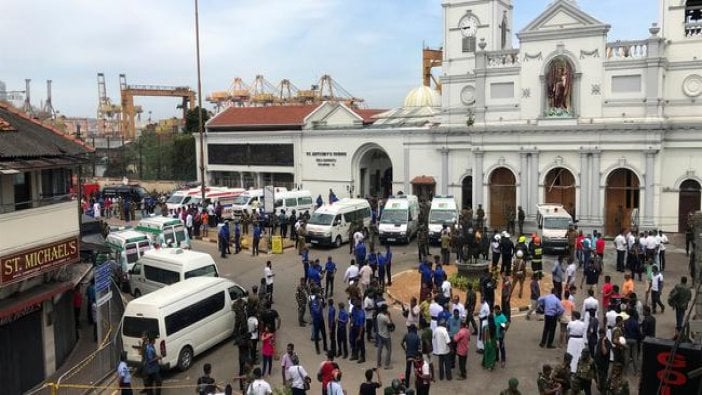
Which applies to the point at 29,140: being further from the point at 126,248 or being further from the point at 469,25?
the point at 469,25

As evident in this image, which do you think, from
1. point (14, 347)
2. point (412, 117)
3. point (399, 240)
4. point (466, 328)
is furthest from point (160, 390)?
point (412, 117)

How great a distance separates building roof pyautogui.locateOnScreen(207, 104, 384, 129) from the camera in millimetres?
46125

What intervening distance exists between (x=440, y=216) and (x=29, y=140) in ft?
63.9

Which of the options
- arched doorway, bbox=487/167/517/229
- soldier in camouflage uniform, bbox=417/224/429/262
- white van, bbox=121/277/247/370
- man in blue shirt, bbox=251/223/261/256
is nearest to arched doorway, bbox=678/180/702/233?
arched doorway, bbox=487/167/517/229

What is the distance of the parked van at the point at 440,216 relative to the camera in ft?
98.7

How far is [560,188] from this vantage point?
34000mm

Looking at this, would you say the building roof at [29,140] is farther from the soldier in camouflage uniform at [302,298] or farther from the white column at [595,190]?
the white column at [595,190]

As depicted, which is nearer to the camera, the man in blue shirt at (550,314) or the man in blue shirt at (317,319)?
the man in blue shirt at (550,314)

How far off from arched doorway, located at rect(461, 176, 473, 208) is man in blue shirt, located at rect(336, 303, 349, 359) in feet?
75.0

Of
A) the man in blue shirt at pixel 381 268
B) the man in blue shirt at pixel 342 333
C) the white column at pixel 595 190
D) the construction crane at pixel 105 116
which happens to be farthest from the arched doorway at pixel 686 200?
the construction crane at pixel 105 116

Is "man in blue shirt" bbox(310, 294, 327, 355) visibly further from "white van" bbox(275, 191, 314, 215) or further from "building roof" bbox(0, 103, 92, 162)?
"white van" bbox(275, 191, 314, 215)

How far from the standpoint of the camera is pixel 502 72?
116 ft

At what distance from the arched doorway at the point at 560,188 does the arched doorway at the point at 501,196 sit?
186 cm

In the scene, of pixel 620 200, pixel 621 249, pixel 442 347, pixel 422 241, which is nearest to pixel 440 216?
pixel 422 241
